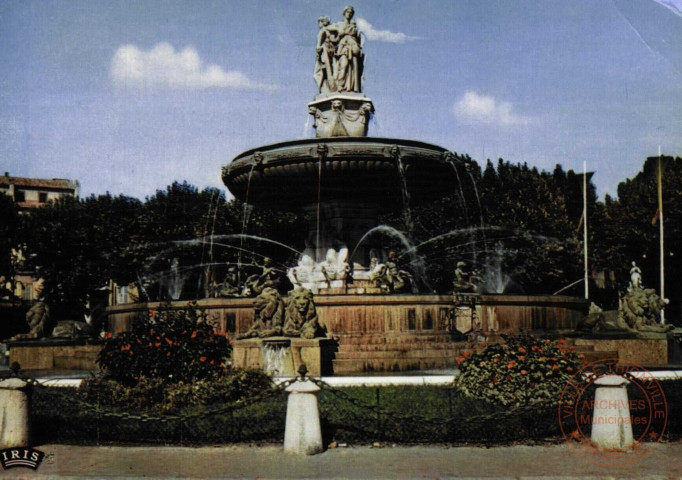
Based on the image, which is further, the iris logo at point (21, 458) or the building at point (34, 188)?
the building at point (34, 188)

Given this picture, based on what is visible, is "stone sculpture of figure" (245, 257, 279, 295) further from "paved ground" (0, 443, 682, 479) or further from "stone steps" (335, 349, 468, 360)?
"paved ground" (0, 443, 682, 479)

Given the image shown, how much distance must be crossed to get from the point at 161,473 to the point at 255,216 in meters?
41.6

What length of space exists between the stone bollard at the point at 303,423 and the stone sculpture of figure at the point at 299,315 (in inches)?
212

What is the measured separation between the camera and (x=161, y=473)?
25.2ft

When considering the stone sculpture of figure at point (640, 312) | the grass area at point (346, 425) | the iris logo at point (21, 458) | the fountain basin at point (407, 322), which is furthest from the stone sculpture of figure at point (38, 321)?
the stone sculpture of figure at point (640, 312)

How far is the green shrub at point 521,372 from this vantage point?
9828 mm

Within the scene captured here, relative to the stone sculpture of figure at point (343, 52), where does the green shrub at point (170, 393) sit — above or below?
below

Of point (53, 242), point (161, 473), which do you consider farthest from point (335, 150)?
point (53, 242)

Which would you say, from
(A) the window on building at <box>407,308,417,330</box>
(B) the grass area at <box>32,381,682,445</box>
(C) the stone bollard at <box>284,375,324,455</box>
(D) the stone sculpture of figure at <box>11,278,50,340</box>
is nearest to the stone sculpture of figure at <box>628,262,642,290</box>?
(A) the window on building at <box>407,308,417,330</box>

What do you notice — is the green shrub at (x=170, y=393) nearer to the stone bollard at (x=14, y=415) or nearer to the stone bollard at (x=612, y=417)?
the stone bollard at (x=14, y=415)

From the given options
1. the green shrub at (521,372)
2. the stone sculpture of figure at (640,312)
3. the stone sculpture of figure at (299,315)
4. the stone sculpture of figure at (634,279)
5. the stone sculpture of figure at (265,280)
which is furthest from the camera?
the stone sculpture of figure at (634,279)

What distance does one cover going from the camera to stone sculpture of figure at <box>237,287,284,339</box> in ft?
46.1

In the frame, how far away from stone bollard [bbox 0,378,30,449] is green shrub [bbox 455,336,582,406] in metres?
5.66

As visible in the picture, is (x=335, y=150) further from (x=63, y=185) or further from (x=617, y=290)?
(x=63, y=185)
